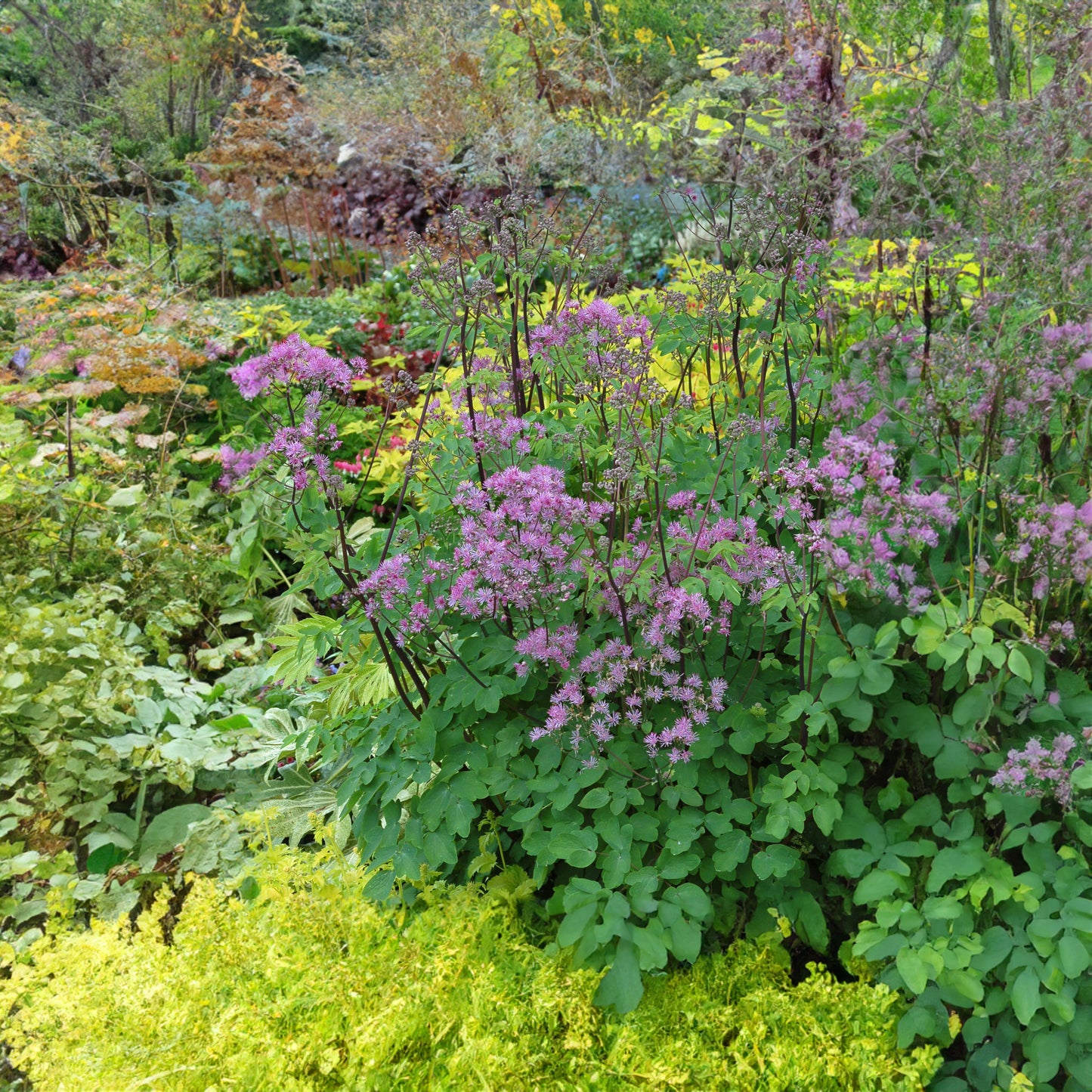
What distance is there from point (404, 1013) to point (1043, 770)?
1152 millimetres

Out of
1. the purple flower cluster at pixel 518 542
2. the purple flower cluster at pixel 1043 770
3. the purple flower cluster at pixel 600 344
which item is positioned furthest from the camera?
the purple flower cluster at pixel 600 344

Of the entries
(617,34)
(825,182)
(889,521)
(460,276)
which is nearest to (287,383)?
(460,276)

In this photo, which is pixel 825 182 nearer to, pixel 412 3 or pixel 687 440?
pixel 687 440

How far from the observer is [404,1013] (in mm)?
1555

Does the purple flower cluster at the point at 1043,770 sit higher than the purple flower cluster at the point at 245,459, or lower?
lower

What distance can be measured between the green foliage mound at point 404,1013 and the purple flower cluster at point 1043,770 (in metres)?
0.44

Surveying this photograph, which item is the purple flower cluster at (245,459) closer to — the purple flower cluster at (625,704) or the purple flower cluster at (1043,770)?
the purple flower cluster at (625,704)

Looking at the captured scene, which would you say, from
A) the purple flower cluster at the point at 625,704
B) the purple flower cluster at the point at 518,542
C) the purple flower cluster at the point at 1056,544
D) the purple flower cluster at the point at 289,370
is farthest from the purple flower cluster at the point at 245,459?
the purple flower cluster at the point at 1056,544

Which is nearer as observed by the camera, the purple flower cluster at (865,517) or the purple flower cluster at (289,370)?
the purple flower cluster at (865,517)

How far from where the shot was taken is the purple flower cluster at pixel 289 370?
5.63 ft

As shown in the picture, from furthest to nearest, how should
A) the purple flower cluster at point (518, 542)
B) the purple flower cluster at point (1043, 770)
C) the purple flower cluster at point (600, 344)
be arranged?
1. the purple flower cluster at point (600, 344)
2. the purple flower cluster at point (518, 542)
3. the purple flower cluster at point (1043, 770)

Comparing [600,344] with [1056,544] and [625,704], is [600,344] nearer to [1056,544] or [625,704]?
[625,704]

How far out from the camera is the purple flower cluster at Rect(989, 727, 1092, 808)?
1.51 meters

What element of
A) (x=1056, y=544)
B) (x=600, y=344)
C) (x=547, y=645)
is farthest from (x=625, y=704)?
(x=1056, y=544)
